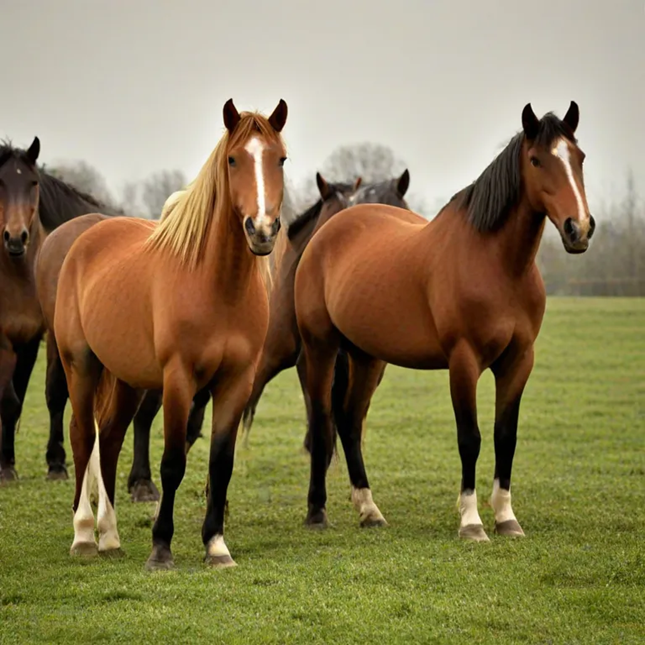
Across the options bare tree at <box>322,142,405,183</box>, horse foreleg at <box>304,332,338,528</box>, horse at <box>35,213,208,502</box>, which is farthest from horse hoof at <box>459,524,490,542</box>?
bare tree at <box>322,142,405,183</box>

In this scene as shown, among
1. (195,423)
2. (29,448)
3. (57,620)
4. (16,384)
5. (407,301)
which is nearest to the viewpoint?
(57,620)

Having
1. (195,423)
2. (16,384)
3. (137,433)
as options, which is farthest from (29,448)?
(195,423)

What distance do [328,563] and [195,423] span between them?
275 centimetres

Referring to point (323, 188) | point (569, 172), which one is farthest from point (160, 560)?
point (323, 188)

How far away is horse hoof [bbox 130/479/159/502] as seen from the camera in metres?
8.66

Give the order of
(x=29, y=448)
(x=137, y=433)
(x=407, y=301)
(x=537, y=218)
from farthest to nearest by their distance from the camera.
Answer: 1. (x=29, y=448)
2. (x=137, y=433)
3. (x=407, y=301)
4. (x=537, y=218)

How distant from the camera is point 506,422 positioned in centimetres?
688

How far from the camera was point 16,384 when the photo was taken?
10.2 metres

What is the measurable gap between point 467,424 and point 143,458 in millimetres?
3348

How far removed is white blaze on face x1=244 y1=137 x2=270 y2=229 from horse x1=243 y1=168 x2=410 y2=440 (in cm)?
271

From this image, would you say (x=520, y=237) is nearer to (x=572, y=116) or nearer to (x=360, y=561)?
(x=572, y=116)

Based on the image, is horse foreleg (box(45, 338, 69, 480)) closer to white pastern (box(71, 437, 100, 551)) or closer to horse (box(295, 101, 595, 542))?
white pastern (box(71, 437, 100, 551))

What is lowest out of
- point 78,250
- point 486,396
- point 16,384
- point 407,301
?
point 486,396

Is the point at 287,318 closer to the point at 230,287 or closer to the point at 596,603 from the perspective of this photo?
the point at 230,287
